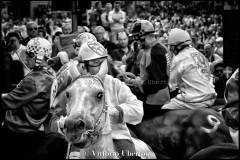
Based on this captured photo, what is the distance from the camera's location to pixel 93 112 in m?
3.99

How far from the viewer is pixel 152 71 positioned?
7129 millimetres

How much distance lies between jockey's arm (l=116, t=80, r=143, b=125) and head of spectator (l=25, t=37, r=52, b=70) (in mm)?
1774

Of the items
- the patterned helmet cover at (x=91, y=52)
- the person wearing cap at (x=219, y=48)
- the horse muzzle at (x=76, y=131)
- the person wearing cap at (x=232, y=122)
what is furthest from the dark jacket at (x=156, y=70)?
the person wearing cap at (x=219, y=48)

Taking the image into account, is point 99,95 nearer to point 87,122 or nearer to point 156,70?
point 87,122

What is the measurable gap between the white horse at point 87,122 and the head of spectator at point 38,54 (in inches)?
88.7

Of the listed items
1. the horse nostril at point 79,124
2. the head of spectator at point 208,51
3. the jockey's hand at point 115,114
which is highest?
the horse nostril at point 79,124

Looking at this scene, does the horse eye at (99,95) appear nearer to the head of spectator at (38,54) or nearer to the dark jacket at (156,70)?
the head of spectator at (38,54)

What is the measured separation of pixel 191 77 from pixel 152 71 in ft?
2.04

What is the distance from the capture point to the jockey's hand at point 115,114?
448 centimetres

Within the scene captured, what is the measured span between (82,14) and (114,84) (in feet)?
26.9

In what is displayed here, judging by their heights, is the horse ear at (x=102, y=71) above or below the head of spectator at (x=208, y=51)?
above

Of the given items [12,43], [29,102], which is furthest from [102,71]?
[12,43]

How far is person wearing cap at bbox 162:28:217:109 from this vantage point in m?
7.27

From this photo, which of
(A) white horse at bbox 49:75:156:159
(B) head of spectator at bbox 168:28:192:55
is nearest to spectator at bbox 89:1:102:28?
(B) head of spectator at bbox 168:28:192:55
